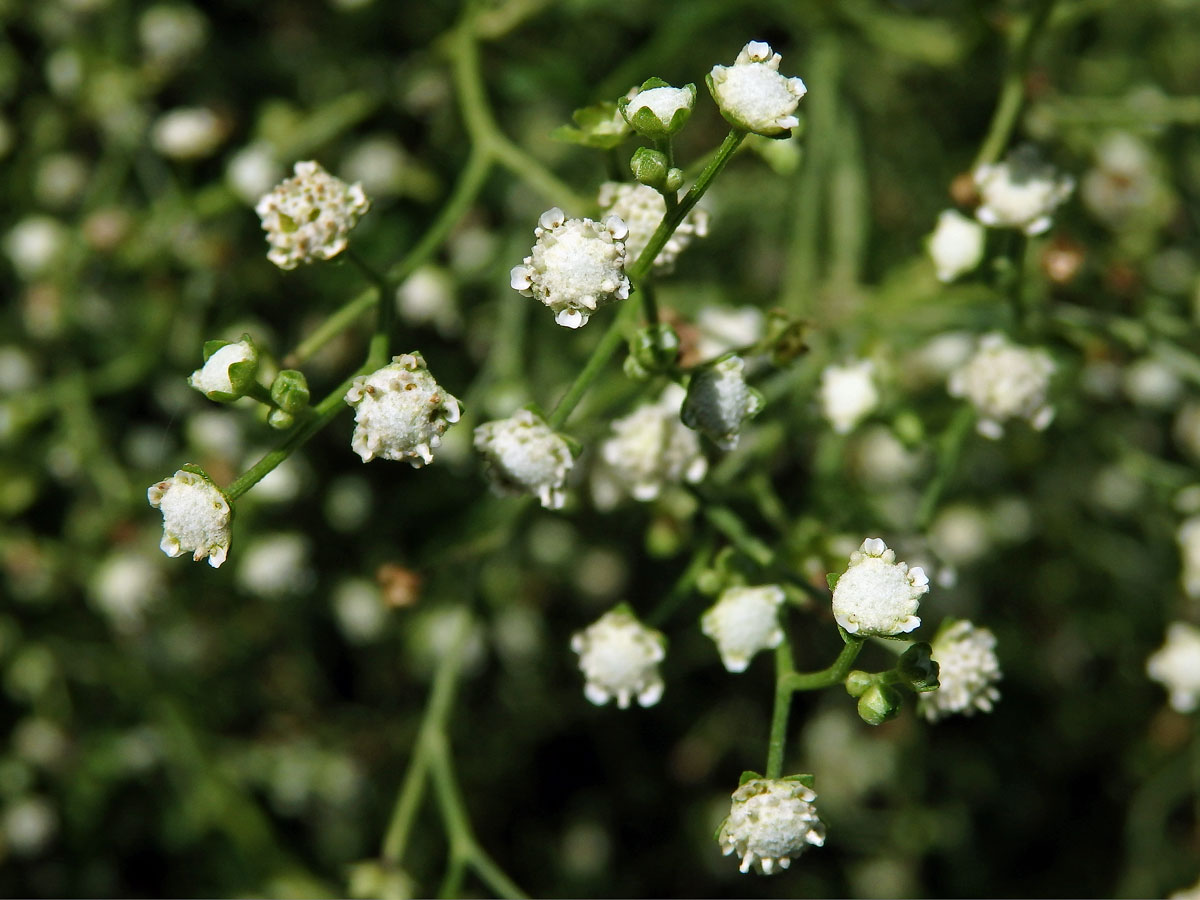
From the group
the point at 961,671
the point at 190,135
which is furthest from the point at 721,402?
the point at 190,135

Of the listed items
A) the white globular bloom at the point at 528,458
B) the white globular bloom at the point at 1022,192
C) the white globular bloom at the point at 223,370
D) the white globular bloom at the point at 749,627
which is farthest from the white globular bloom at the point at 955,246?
the white globular bloom at the point at 223,370

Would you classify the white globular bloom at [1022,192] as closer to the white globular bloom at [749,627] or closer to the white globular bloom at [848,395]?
the white globular bloom at [848,395]

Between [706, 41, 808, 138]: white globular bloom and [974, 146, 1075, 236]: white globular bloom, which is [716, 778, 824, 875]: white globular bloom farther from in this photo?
[974, 146, 1075, 236]: white globular bloom

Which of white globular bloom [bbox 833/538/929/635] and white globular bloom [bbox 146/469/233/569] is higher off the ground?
white globular bloom [bbox 146/469/233/569]

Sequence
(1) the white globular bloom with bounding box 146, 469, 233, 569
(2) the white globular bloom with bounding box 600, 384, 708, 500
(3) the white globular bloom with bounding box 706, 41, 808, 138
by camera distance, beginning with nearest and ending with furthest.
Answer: (3) the white globular bloom with bounding box 706, 41, 808, 138 < (1) the white globular bloom with bounding box 146, 469, 233, 569 < (2) the white globular bloom with bounding box 600, 384, 708, 500

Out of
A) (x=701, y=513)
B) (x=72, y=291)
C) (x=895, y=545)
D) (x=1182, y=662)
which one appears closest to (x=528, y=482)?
(x=701, y=513)

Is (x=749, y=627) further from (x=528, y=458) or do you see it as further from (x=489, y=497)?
(x=489, y=497)

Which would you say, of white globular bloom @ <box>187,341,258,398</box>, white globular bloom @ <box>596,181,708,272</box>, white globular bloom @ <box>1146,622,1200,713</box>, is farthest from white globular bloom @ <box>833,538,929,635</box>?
white globular bloom @ <box>1146,622,1200,713</box>
